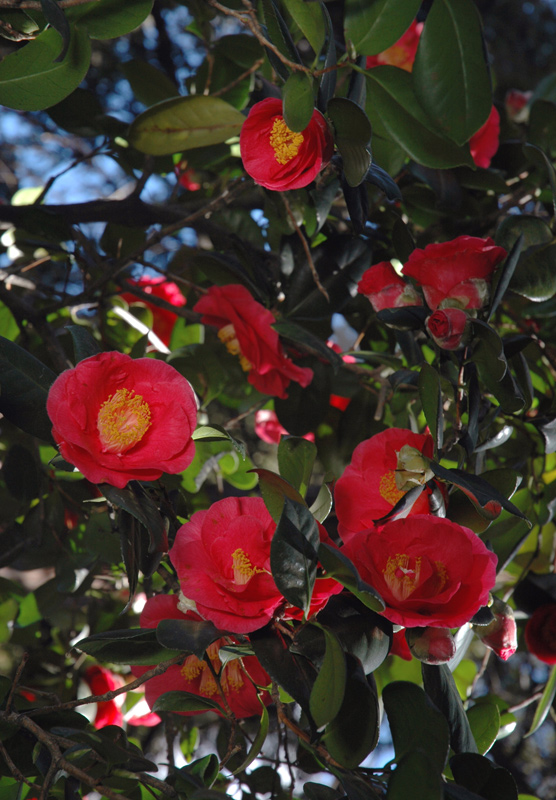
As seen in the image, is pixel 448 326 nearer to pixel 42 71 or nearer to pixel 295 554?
pixel 295 554

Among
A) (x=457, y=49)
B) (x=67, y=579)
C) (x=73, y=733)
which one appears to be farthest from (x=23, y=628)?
(x=457, y=49)

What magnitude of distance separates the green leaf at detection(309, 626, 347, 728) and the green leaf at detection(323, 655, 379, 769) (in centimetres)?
2

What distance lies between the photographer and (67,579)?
82 centimetres

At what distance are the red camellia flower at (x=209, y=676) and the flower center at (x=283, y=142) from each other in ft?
1.30

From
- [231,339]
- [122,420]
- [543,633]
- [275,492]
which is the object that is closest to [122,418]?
[122,420]

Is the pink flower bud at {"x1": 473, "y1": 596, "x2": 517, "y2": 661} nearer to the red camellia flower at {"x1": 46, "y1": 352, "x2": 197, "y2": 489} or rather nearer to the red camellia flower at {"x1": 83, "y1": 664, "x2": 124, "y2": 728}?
the red camellia flower at {"x1": 46, "y1": 352, "x2": 197, "y2": 489}

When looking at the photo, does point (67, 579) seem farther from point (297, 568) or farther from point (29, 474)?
point (297, 568)

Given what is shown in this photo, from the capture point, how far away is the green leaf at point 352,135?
0.50 m

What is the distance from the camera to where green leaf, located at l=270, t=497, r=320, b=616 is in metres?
0.40

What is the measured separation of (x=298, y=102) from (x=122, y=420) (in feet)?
0.91

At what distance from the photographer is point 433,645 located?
46 centimetres

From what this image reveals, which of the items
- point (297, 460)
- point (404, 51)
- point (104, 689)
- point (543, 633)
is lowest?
point (104, 689)

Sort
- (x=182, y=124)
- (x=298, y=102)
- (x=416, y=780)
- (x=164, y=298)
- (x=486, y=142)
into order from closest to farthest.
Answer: (x=416, y=780) < (x=298, y=102) < (x=182, y=124) < (x=486, y=142) < (x=164, y=298)

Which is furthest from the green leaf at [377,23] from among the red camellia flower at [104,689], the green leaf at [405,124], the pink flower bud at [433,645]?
the red camellia flower at [104,689]
